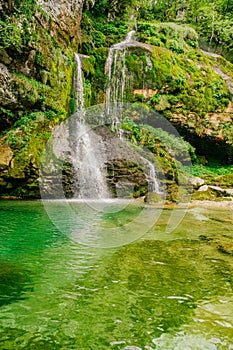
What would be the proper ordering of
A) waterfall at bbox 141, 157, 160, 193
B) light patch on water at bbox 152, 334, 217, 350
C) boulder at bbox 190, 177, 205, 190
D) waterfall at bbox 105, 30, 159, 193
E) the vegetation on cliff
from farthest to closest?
waterfall at bbox 105, 30, 159, 193 → boulder at bbox 190, 177, 205, 190 → waterfall at bbox 141, 157, 160, 193 → the vegetation on cliff → light patch on water at bbox 152, 334, 217, 350

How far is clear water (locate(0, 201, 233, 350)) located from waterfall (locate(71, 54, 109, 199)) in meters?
6.75

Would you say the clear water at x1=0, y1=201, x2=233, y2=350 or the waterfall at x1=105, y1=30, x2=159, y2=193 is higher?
the waterfall at x1=105, y1=30, x2=159, y2=193

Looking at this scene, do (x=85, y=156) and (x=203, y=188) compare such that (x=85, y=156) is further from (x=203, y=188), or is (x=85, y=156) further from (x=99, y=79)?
(x=203, y=188)

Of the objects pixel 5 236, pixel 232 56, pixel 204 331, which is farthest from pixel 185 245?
pixel 232 56

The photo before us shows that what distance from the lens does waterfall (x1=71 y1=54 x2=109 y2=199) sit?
14211mm

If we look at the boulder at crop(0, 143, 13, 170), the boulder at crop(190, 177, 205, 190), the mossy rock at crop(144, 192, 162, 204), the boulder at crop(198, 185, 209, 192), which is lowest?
the mossy rock at crop(144, 192, 162, 204)

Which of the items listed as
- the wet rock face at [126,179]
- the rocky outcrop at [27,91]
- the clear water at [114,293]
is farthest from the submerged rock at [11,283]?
the wet rock face at [126,179]

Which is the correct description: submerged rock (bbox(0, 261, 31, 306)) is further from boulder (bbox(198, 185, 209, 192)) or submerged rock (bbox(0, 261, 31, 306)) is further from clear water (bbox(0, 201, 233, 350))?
boulder (bbox(198, 185, 209, 192))

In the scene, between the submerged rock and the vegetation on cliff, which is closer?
the submerged rock

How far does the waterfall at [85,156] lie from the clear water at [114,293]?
675cm

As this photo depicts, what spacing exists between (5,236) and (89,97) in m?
12.0

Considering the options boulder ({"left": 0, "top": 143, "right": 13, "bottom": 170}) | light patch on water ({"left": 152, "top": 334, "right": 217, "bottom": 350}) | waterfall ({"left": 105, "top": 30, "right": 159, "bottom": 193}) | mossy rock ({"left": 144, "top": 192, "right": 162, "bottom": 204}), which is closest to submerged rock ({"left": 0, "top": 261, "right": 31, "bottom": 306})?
light patch on water ({"left": 152, "top": 334, "right": 217, "bottom": 350})

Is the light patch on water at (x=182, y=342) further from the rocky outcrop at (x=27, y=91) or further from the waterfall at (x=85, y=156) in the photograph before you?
the waterfall at (x=85, y=156)

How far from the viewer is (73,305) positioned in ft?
12.2
